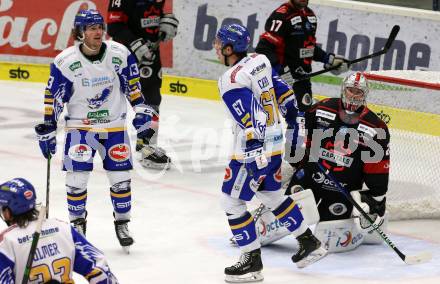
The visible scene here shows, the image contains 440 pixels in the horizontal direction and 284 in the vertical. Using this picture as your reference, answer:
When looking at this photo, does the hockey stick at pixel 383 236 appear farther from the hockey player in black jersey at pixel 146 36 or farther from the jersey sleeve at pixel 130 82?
the hockey player in black jersey at pixel 146 36

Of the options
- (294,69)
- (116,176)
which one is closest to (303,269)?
(116,176)

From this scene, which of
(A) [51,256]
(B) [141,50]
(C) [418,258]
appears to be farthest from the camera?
(B) [141,50]

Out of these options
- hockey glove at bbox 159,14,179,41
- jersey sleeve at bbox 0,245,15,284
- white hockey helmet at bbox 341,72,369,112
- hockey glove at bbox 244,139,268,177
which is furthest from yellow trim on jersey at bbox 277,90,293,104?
hockey glove at bbox 159,14,179,41

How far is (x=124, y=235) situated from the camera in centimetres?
670

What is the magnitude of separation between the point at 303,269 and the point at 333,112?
40.7 inches

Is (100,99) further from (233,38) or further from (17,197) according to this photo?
(17,197)

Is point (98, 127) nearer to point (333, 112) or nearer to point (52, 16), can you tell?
point (333, 112)

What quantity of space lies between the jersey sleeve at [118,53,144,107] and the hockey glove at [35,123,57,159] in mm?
513

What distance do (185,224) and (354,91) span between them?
1.58 m

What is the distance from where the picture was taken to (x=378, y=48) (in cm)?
1062

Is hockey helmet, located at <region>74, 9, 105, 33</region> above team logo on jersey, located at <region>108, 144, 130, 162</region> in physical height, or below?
above

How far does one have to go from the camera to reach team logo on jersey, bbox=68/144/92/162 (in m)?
6.50

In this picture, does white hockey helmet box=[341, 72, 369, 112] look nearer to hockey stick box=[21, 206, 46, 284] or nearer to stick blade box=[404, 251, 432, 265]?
stick blade box=[404, 251, 432, 265]

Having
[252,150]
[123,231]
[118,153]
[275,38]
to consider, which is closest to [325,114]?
[252,150]
